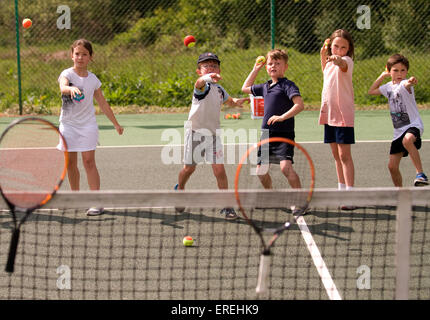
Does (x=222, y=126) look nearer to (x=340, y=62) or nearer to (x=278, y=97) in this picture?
(x=278, y=97)

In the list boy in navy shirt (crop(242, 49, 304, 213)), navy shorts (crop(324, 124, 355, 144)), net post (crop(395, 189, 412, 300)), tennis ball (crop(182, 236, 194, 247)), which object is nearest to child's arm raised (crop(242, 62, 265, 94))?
boy in navy shirt (crop(242, 49, 304, 213))

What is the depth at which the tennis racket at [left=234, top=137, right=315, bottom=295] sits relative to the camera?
3.00 m

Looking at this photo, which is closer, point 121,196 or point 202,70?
point 121,196

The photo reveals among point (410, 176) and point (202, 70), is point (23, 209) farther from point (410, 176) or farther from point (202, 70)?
point (410, 176)

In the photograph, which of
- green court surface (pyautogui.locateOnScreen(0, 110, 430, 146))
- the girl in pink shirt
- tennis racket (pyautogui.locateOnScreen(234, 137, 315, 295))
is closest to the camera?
tennis racket (pyautogui.locateOnScreen(234, 137, 315, 295))

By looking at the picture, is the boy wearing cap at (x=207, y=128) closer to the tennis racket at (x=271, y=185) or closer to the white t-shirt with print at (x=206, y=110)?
the white t-shirt with print at (x=206, y=110)

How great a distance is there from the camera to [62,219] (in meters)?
5.89

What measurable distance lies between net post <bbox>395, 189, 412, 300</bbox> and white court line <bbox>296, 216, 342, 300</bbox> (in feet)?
2.55

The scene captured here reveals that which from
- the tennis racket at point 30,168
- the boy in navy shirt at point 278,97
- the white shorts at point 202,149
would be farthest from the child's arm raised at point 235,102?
the tennis racket at point 30,168

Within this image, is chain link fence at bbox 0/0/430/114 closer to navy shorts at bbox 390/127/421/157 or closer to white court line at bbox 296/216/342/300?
navy shorts at bbox 390/127/421/157

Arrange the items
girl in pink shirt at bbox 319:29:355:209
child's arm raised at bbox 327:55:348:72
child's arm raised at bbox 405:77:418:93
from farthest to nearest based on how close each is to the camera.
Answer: child's arm raised at bbox 405:77:418:93 < girl in pink shirt at bbox 319:29:355:209 < child's arm raised at bbox 327:55:348:72

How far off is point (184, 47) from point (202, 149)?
10.7m
